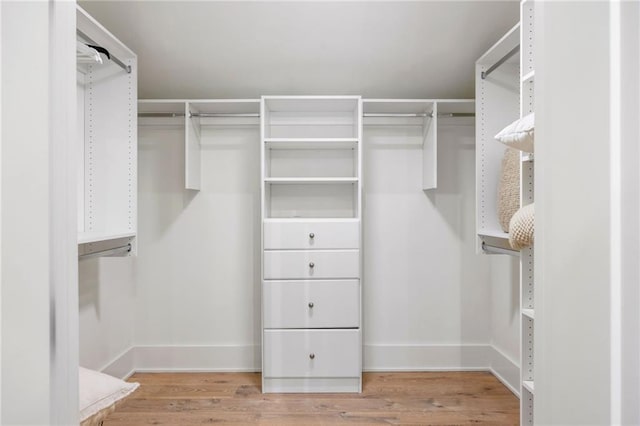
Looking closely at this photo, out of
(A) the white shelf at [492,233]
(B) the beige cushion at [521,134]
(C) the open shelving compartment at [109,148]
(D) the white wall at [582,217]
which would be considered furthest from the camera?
(C) the open shelving compartment at [109,148]

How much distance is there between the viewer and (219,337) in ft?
10.5

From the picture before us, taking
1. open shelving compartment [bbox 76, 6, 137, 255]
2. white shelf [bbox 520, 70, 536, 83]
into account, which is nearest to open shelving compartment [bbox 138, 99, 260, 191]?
open shelving compartment [bbox 76, 6, 137, 255]

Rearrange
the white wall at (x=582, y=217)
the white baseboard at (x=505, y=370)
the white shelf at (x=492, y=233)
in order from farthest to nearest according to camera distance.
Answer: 1. the white baseboard at (x=505, y=370)
2. the white shelf at (x=492, y=233)
3. the white wall at (x=582, y=217)

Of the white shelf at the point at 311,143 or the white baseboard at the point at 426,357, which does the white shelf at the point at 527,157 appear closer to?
the white shelf at the point at 311,143

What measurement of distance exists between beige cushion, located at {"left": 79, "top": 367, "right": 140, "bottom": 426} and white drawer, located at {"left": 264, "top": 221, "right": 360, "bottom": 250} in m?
1.35

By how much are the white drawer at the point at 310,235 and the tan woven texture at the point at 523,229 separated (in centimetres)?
133

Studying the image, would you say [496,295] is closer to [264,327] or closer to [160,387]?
[264,327]

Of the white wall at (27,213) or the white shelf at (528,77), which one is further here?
the white shelf at (528,77)

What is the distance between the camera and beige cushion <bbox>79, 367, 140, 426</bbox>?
1.37 metres

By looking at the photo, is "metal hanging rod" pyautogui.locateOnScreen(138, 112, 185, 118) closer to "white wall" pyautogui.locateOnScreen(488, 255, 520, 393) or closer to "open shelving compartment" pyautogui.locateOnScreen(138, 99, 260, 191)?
"open shelving compartment" pyautogui.locateOnScreen(138, 99, 260, 191)

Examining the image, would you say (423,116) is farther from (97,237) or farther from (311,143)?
(97,237)

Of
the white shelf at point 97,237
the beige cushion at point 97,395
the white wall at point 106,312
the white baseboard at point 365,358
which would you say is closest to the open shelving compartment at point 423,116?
the white baseboard at point 365,358

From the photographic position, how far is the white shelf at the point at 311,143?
2.75m

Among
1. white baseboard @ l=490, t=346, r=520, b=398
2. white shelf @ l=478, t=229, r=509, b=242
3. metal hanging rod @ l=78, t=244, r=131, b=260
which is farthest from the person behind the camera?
white baseboard @ l=490, t=346, r=520, b=398
